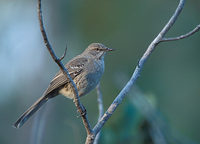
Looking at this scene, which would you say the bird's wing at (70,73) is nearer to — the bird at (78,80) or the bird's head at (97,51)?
the bird at (78,80)

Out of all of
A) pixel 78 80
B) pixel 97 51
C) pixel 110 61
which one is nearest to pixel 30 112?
pixel 78 80

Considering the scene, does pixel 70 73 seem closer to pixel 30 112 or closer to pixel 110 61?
pixel 30 112

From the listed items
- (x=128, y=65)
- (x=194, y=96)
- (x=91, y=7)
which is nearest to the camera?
(x=194, y=96)

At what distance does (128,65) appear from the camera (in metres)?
12.9

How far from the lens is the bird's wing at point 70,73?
5.71 meters

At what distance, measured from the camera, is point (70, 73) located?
599cm

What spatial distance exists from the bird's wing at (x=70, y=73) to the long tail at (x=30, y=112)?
16 cm

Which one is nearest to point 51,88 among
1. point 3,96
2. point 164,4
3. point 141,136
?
point 141,136

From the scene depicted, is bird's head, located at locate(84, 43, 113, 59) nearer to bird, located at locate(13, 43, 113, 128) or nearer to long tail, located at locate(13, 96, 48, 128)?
bird, located at locate(13, 43, 113, 128)

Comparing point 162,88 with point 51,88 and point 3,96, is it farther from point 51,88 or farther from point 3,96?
point 51,88

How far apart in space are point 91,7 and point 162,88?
5035 millimetres

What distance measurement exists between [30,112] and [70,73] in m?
1.04

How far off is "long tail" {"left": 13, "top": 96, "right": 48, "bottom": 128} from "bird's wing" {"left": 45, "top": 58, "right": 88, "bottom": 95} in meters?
0.16

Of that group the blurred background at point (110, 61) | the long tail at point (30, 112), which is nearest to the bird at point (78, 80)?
the long tail at point (30, 112)
